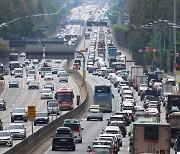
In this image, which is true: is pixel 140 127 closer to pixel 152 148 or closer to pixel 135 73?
pixel 152 148

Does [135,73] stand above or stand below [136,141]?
below

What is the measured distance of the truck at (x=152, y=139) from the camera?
5478cm

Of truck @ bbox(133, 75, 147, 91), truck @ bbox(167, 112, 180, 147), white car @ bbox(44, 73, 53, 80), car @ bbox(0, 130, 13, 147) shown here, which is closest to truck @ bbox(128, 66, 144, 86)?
truck @ bbox(133, 75, 147, 91)

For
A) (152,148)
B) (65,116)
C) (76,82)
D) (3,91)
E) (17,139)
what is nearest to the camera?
(152,148)

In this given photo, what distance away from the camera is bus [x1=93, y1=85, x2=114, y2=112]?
361 feet

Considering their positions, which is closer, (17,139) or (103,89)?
(17,139)

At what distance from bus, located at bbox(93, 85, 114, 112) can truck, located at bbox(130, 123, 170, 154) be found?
54672 mm

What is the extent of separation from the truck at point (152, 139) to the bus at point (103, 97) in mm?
54672

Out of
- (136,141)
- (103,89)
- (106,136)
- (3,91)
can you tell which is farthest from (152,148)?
(3,91)

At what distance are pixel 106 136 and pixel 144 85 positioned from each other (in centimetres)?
7349

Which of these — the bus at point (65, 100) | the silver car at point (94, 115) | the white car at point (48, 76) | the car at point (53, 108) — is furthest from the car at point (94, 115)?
the white car at point (48, 76)

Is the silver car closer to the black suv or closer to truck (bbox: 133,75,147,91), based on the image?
the black suv

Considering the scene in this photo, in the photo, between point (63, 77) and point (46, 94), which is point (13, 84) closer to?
point (63, 77)

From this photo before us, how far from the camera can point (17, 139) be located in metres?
70.8
